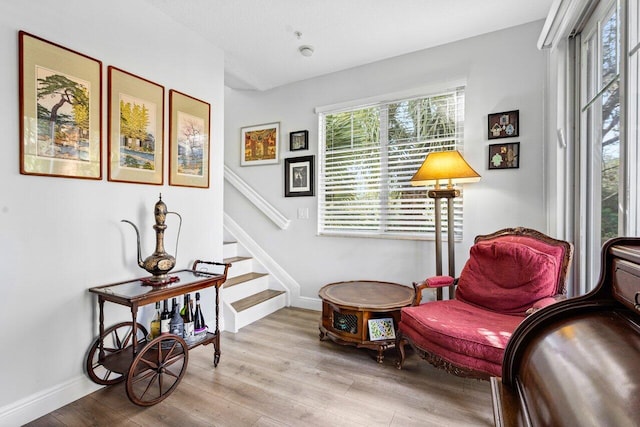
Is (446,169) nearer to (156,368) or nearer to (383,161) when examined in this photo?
(383,161)

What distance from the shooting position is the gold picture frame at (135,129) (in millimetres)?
2014

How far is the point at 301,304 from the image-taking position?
346cm

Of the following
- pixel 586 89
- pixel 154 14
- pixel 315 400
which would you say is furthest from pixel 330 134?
pixel 315 400

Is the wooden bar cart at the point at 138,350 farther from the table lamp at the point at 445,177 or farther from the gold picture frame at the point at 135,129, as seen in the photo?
the table lamp at the point at 445,177

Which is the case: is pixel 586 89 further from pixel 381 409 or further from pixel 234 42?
pixel 234 42

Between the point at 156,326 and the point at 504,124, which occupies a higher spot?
the point at 504,124

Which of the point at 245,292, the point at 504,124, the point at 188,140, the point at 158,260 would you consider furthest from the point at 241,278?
the point at 504,124

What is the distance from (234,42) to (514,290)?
2.95 m

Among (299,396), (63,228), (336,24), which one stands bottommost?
(299,396)

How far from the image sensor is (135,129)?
2133 mm

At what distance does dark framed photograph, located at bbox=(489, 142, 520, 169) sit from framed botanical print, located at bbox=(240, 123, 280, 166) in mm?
2191

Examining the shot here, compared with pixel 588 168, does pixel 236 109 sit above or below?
above

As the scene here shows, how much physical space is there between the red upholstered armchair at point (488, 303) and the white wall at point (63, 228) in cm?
197

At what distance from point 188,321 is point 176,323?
0.13 m
